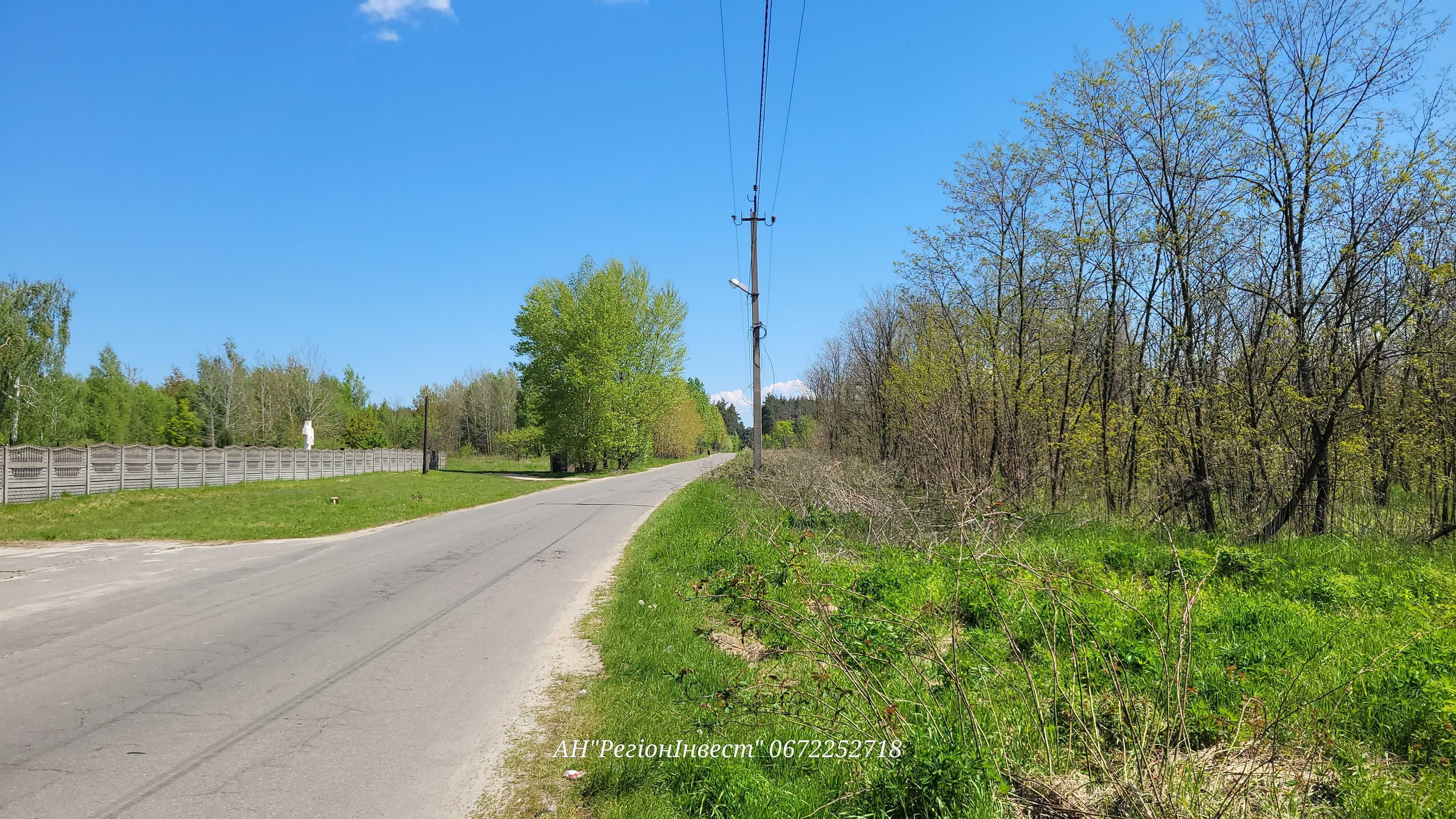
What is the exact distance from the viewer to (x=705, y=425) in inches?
4562

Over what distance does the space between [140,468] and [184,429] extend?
4838cm

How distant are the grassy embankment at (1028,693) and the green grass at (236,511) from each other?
11.7m

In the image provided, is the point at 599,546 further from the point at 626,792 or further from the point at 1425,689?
the point at 1425,689

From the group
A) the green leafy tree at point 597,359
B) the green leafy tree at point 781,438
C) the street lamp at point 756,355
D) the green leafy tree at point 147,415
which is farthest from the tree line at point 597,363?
the green leafy tree at point 147,415

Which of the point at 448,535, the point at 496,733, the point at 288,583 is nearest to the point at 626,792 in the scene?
the point at 496,733

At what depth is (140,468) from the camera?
27344 mm

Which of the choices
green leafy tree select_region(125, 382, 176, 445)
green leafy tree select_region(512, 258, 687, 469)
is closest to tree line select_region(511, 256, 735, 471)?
green leafy tree select_region(512, 258, 687, 469)

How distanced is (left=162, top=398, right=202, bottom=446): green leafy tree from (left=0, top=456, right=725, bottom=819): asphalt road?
65710 mm

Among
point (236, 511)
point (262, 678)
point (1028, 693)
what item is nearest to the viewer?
point (1028, 693)

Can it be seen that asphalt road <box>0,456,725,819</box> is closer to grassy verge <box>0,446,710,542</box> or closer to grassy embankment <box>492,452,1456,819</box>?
grassy embankment <box>492,452,1456,819</box>

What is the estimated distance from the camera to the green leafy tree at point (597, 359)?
154 ft

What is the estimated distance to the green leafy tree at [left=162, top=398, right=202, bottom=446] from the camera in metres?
65.4

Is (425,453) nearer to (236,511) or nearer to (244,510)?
(244,510)

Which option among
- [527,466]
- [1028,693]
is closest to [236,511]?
[1028,693]
